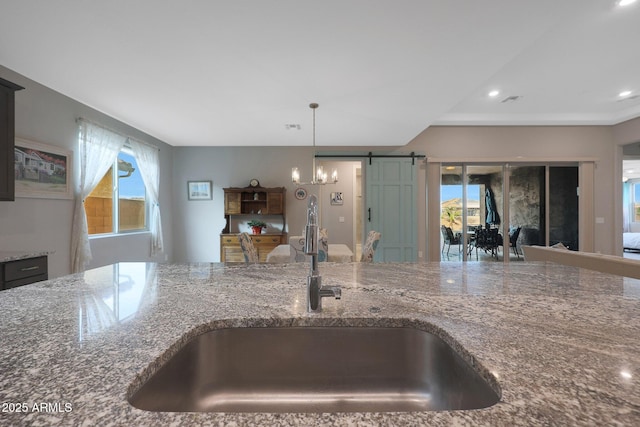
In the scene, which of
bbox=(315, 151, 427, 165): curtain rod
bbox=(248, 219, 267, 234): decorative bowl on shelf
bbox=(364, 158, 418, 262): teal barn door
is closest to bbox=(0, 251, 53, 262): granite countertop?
bbox=(248, 219, 267, 234): decorative bowl on shelf

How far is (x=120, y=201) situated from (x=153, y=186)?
702 millimetres

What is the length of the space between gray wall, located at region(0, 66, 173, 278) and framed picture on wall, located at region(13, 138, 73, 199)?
72 mm

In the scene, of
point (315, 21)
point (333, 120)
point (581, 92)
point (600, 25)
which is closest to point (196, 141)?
point (333, 120)

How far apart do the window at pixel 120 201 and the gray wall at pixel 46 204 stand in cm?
34

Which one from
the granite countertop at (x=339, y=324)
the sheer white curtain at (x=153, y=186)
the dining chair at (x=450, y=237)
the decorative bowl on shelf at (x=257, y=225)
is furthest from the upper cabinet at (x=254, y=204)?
the granite countertop at (x=339, y=324)

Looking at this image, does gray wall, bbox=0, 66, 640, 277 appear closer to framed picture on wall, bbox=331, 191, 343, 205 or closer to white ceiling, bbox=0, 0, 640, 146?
white ceiling, bbox=0, 0, 640, 146

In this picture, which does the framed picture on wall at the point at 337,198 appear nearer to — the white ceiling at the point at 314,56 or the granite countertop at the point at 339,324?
the white ceiling at the point at 314,56

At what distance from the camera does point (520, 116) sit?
4.99 metres

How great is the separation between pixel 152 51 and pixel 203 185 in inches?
140

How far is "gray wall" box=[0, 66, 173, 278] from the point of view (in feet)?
9.16

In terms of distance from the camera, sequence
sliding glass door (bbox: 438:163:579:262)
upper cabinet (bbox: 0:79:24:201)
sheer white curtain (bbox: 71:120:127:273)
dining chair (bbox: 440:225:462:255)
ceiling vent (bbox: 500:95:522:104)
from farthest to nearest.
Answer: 1. dining chair (bbox: 440:225:462:255)
2. sliding glass door (bbox: 438:163:579:262)
3. ceiling vent (bbox: 500:95:522:104)
4. sheer white curtain (bbox: 71:120:127:273)
5. upper cabinet (bbox: 0:79:24:201)

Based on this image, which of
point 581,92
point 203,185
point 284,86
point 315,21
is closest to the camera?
point 315,21

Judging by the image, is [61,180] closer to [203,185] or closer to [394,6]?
[203,185]

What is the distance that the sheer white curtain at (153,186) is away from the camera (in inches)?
188
